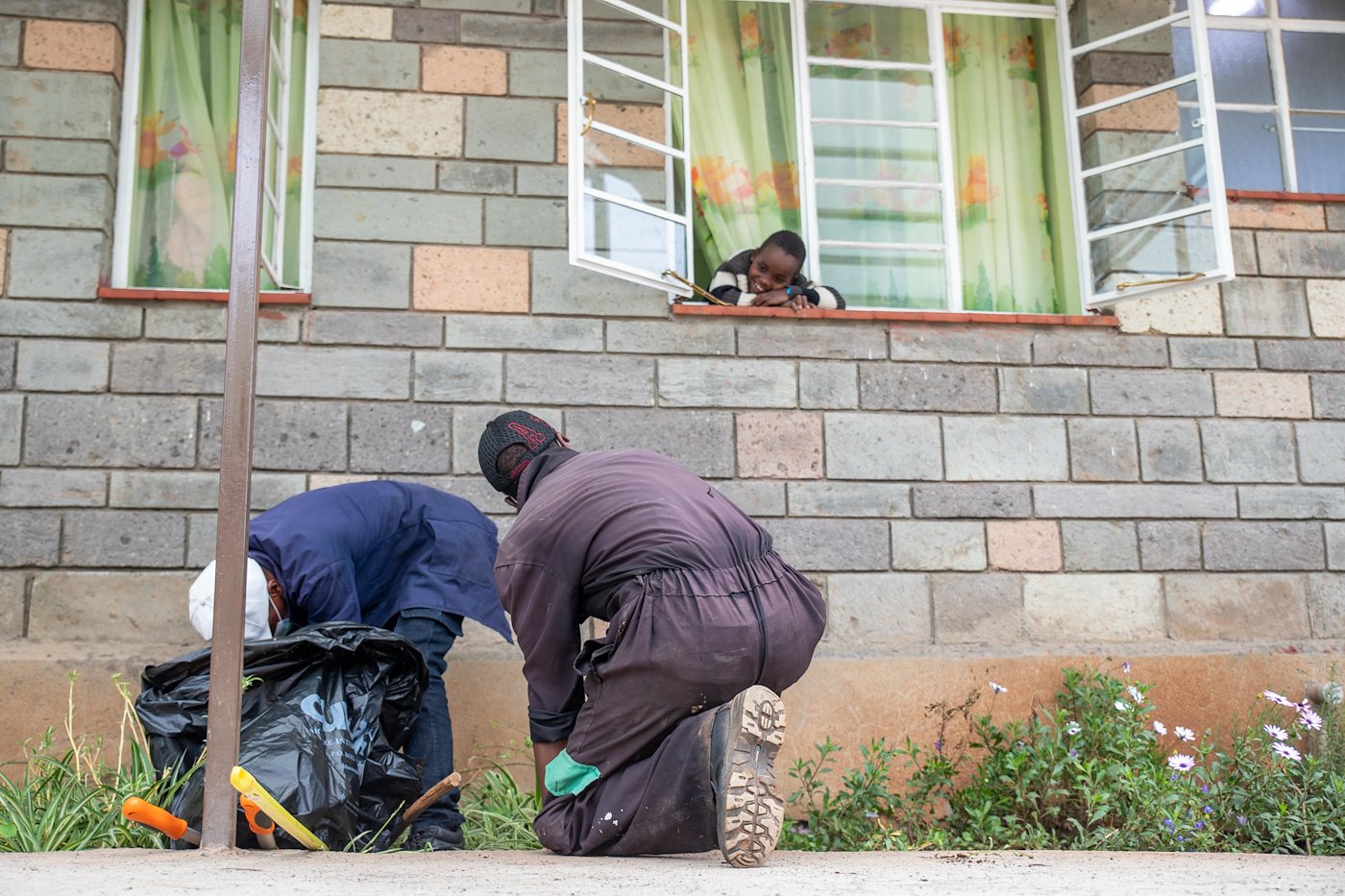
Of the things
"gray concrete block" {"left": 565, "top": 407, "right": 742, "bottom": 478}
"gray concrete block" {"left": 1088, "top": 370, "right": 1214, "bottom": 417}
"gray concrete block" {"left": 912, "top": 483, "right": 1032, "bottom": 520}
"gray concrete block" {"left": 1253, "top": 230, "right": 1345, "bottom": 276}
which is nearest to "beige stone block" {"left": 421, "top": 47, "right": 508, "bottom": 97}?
"gray concrete block" {"left": 565, "top": 407, "right": 742, "bottom": 478}

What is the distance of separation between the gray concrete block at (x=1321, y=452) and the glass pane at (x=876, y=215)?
1.80 meters

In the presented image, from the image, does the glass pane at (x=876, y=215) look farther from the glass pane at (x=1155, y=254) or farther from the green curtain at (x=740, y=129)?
the glass pane at (x=1155, y=254)

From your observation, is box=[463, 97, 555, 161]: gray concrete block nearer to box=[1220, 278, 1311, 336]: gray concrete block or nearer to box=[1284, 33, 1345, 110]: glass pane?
box=[1220, 278, 1311, 336]: gray concrete block

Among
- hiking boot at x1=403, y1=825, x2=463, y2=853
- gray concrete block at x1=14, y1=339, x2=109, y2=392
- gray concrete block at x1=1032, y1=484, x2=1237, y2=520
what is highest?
gray concrete block at x1=14, y1=339, x2=109, y2=392

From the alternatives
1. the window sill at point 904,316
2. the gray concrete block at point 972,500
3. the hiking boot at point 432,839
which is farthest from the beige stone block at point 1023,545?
the hiking boot at point 432,839

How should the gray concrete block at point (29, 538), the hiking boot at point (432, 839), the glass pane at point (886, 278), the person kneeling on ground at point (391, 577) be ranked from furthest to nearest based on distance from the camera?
the glass pane at point (886, 278), the gray concrete block at point (29, 538), the person kneeling on ground at point (391, 577), the hiking boot at point (432, 839)

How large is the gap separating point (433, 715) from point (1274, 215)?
4.30 meters

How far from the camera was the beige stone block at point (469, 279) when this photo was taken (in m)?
4.89

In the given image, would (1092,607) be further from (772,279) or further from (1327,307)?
(772,279)

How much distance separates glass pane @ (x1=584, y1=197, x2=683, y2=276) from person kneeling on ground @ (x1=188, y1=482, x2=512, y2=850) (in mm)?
1304

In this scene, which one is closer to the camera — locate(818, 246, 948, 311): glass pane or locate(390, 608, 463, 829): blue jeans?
locate(390, 608, 463, 829): blue jeans

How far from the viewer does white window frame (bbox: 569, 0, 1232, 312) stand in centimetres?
480

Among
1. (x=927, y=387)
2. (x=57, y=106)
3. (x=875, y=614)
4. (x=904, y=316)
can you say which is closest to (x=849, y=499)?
(x=875, y=614)

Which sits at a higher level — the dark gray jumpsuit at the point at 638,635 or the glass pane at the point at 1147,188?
the glass pane at the point at 1147,188
